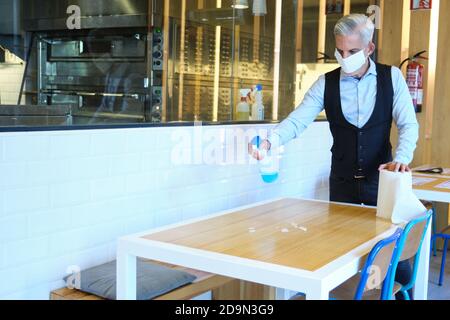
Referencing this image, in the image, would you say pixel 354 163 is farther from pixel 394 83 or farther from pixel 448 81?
pixel 448 81

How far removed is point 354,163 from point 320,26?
7.44 feet

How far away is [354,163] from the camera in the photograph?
116 inches

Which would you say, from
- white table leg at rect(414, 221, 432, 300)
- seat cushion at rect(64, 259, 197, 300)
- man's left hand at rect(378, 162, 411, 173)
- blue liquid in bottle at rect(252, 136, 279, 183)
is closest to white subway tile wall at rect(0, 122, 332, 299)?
seat cushion at rect(64, 259, 197, 300)

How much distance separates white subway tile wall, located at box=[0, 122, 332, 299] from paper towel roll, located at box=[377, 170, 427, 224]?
1101 mm

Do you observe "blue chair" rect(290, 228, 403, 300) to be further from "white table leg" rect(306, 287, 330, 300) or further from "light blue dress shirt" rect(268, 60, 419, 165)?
"light blue dress shirt" rect(268, 60, 419, 165)

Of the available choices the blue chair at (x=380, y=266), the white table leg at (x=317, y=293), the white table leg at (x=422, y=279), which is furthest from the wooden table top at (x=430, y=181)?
the white table leg at (x=317, y=293)

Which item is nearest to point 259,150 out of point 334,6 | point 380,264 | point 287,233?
point 287,233

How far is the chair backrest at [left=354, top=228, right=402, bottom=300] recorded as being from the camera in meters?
1.88

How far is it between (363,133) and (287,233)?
3.02 ft

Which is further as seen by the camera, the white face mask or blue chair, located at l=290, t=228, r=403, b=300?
the white face mask

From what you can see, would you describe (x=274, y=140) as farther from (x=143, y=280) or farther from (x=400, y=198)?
(x=143, y=280)

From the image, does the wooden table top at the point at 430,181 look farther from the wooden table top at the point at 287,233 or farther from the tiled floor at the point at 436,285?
the wooden table top at the point at 287,233
